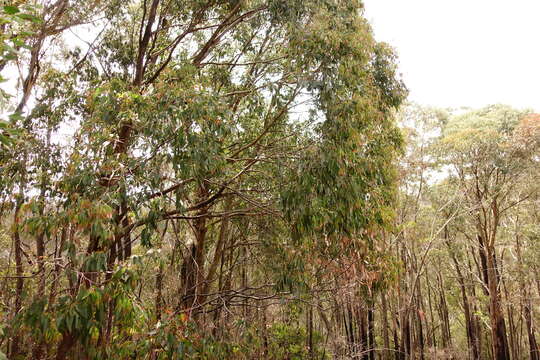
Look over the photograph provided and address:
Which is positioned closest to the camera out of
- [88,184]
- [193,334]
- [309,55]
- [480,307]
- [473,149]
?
[88,184]

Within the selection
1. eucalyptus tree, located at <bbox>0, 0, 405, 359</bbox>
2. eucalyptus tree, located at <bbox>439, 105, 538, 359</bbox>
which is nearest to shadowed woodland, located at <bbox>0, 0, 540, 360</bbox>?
eucalyptus tree, located at <bbox>0, 0, 405, 359</bbox>

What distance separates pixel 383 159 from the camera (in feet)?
17.7

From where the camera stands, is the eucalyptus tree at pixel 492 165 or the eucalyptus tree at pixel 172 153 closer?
the eucalyptus tree at pixel 172 153

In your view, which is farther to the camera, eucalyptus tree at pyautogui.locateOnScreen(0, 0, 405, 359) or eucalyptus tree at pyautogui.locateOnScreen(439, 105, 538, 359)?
eucalyptus tree at pyautogui.locateOnScreen(439, 105, 538, 359)

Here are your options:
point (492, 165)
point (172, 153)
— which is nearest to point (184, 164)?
point (172, 153)

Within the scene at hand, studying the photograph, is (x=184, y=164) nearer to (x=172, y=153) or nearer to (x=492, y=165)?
(x=172, y=153)

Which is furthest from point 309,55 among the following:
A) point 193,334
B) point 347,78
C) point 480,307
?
point 480,307

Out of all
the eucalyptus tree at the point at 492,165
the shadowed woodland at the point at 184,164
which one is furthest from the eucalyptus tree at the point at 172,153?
the eucalyptus tree at the point at 492,165

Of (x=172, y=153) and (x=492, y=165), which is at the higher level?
(x=492, y=165)

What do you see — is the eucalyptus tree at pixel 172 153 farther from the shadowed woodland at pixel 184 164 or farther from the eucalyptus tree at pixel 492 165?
the eucalyptus tree at pixel 492 165

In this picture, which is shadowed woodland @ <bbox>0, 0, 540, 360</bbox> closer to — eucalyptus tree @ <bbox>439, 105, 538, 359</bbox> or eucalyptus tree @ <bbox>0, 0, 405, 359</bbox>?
eucalyptus tree @ <bbox>0, 0, 405, 359</bbox>

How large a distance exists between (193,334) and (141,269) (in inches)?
54.8

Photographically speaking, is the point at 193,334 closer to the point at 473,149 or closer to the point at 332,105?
the point at 332,105

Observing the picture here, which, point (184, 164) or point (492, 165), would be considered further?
point (492, 165)
